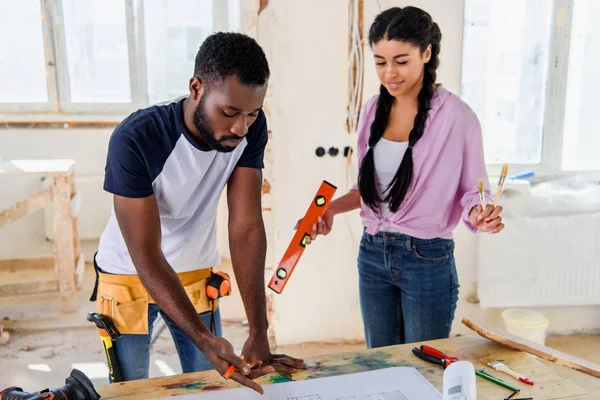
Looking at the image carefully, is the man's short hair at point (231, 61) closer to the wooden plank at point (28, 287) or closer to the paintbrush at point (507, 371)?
the paintbrush at point (507, 371)

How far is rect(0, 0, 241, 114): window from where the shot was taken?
158 inches

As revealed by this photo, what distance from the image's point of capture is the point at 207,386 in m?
1.11

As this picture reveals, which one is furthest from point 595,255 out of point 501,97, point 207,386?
point 207,386

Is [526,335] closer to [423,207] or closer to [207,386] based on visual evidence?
[423,207]

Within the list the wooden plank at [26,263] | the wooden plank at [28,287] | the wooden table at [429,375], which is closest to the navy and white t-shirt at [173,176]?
the wooden table at [429,375]

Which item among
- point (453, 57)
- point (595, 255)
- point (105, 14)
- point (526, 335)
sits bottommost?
point (526, 335)

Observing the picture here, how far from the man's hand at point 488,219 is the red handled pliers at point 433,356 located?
0.32m

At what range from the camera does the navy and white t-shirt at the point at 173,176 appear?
119cm

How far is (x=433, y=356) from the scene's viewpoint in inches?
47.5

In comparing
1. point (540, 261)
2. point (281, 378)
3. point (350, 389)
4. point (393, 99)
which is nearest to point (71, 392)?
point (281, 378)

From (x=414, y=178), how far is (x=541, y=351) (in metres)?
0.51

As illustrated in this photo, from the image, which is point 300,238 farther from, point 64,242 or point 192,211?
point 64,242

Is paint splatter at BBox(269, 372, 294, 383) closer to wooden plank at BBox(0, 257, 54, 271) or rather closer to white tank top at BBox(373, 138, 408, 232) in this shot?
white tank top at BBox(373, 138, 408, 232)

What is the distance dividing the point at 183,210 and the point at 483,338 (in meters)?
0.77
